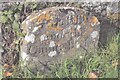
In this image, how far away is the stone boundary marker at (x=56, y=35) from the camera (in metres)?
4.30

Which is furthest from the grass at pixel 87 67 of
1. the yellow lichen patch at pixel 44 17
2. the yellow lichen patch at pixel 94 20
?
the yellow lichen patch at pixel 44 17

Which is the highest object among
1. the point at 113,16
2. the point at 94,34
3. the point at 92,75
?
the point at 113,16

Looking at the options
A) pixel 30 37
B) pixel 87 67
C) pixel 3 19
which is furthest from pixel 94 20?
pixel 3 19

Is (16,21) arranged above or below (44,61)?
above

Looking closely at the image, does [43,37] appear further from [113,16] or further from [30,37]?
[113,16]

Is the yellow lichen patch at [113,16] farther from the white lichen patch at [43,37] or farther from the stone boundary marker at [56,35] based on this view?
the white lichen patch at [43,37]

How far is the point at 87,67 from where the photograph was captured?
438 centimetres

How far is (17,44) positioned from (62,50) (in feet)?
1.44

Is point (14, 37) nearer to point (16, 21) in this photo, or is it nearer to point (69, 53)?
point (16, 21)

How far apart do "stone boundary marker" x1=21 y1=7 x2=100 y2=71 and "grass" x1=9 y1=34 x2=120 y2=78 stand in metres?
0.08

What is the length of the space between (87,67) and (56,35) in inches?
16.7

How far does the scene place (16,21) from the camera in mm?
4473

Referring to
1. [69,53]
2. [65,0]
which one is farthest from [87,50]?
[65,0]

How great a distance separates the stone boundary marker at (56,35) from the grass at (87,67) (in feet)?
0.26
